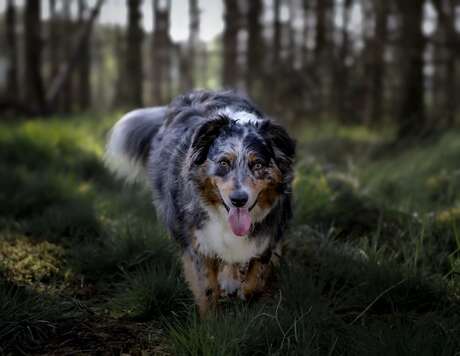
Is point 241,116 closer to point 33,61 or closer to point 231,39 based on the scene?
point 33,61

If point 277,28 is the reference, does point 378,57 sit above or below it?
below

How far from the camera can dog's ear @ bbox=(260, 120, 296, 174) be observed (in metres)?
3.90

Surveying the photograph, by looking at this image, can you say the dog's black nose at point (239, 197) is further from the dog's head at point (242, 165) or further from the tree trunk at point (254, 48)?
the tree trunk at point (254, 48)

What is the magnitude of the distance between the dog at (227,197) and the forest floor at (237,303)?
0.63 feet

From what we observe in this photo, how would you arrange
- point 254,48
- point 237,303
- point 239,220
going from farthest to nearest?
point 254,48
point 237,303
point 239,220

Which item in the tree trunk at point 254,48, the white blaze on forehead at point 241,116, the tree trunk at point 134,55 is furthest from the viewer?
the tree trunk at point 134,55

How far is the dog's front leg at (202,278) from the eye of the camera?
404cm

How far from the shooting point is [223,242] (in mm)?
3992

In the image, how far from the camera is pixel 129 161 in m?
5.92

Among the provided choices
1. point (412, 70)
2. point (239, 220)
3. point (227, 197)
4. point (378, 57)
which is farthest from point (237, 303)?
point (378, 57)

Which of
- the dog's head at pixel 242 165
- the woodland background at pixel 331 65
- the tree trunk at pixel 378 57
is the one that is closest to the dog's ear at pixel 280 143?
the dog's head at pixel 242 165

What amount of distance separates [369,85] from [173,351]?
14.8 metres

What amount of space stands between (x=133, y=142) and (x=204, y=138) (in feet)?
6.55

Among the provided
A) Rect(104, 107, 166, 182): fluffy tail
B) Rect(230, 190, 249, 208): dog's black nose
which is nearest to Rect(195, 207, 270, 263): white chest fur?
Rect(230, 190, 249, 208): dog's black nose
